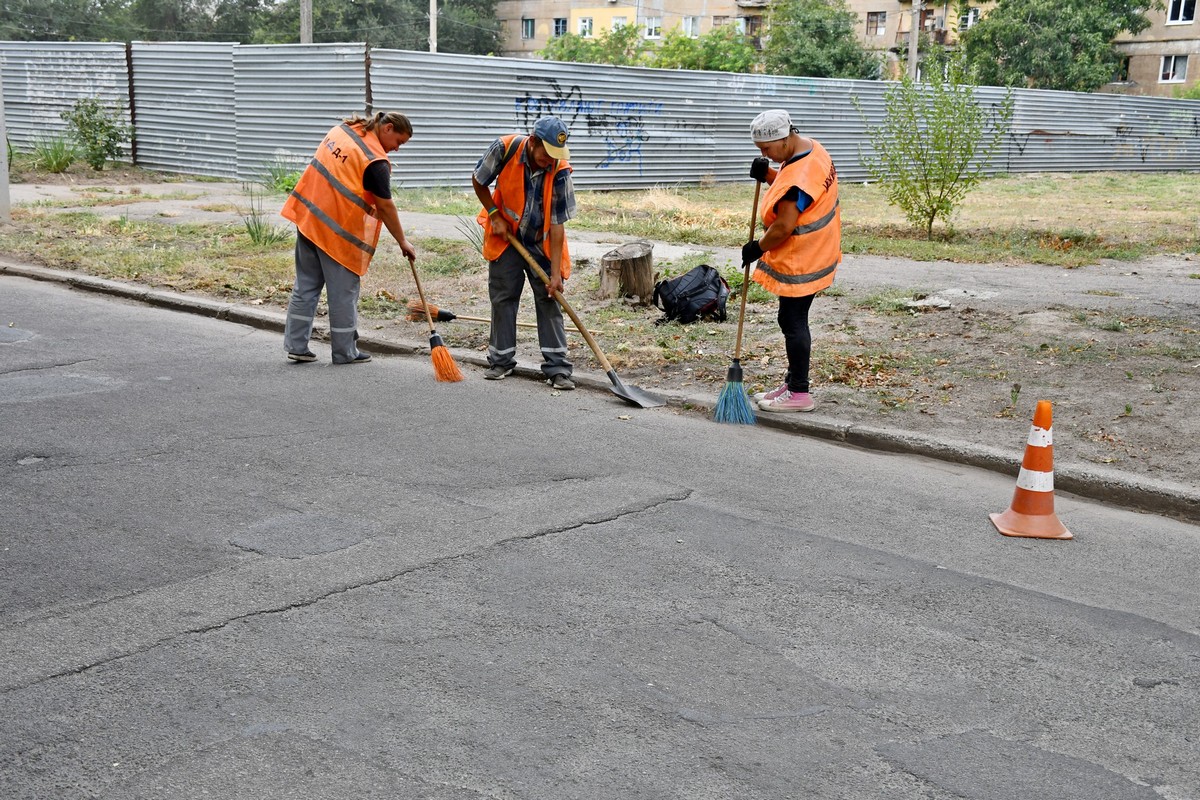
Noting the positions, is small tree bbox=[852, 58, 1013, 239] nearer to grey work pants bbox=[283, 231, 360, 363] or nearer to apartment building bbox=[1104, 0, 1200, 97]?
grey work pants bbox=[283, 231, 360, 363]

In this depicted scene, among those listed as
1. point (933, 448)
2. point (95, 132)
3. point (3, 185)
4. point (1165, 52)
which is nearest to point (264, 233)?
point (3, 185)

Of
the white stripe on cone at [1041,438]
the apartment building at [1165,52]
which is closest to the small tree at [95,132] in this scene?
the white stripe on cone at [1041,438]

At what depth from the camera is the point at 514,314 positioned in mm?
7895

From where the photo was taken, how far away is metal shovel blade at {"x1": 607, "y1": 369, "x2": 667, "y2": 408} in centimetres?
724

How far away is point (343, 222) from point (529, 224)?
129 cm

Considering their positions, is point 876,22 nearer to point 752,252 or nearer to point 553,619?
point 752,252

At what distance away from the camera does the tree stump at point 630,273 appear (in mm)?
10023

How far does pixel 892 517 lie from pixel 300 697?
2915 millimetres

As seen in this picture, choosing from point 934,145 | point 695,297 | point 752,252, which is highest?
point 934,145

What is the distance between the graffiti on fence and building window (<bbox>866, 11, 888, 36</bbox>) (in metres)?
46.9

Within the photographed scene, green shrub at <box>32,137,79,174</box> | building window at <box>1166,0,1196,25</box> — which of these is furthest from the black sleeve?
building window at <box>1166,0,1196,25</box>

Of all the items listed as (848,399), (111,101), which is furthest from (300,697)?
(111,101)

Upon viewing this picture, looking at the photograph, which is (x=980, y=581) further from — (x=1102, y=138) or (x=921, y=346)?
(x=1102, y=138)

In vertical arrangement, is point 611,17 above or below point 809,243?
above
